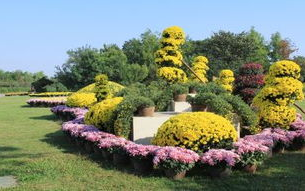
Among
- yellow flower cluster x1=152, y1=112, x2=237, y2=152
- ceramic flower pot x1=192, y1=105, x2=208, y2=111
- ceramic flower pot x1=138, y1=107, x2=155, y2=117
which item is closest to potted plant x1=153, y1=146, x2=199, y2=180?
yellow flower cluster x1=152, y1=112, x2=237, y2=152

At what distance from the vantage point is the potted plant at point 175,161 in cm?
624

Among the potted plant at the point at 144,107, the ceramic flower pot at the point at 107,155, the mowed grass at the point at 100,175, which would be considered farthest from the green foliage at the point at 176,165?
the potted plant at the point at 144,107

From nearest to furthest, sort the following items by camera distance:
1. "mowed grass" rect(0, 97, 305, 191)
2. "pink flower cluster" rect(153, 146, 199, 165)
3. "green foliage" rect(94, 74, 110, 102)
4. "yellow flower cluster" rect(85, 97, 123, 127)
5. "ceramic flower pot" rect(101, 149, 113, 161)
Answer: "mowed grass" rect(0, 97, 305, 191) < "pink flower cluster" rect(153, 146, 199, 165) < "ceramic flower pot" rect(101, 149, 113, 161) < "yellow flower cluster" rect(85, 97, 123, 127) < "green foliage" rect(94, 74, 110, 102)

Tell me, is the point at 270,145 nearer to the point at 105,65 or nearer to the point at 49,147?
the point at 49,147

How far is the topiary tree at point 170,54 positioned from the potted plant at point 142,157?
7739 millimetres

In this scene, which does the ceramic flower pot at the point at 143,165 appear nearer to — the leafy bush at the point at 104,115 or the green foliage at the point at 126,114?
the green foliage at the point at 126,114

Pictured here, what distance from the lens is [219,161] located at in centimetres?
632

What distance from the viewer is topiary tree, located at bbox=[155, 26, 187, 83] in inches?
558

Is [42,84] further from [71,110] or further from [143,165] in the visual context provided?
[143,165]

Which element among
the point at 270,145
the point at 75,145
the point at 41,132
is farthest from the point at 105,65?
the point at 270,145

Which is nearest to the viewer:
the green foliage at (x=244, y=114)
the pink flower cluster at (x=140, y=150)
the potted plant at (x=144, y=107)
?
the pink flower cluster at (x=140, y=150)

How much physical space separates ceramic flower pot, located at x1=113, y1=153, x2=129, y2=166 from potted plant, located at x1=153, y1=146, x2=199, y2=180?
1.14 meters

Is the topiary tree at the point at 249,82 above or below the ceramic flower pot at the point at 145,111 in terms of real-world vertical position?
above

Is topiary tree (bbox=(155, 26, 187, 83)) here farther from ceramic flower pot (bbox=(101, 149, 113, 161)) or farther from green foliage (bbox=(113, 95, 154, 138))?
ceramic flower pot (bbox=(101, 149, 113, 161))
